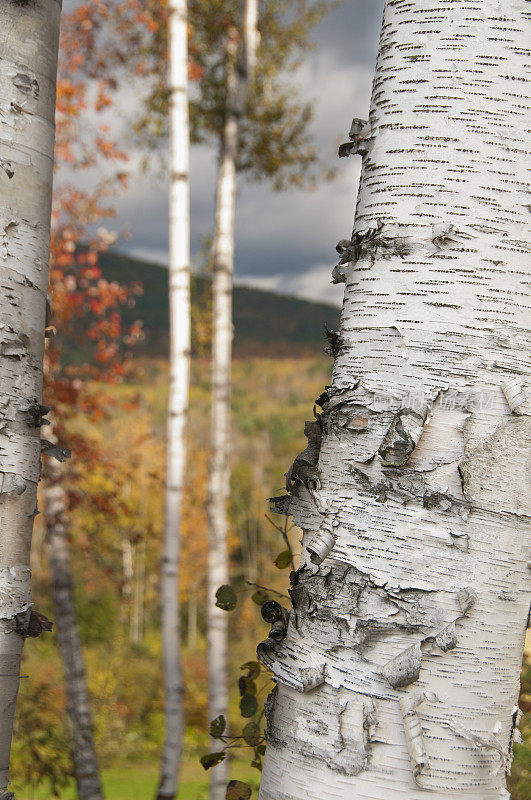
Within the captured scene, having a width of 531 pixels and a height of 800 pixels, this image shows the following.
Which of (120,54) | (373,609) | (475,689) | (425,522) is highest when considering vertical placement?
(120,54)

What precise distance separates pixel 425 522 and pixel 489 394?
0.21 m

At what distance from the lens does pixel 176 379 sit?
482 cm

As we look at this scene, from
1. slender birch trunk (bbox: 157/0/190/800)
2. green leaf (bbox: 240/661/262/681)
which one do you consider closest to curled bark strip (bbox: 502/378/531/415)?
green leaf (bbox: 240/661/262/681)

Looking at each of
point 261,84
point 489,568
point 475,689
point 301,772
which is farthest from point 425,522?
point 261,84

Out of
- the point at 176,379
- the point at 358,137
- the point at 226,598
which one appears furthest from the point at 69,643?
the point at 358,137

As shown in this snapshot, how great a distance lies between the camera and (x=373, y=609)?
95 cm

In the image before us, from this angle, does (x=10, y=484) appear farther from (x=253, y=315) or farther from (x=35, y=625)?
(x=253, y=315)

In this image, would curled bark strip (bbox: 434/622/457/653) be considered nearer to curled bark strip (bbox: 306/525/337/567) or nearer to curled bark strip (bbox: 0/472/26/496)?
curled bark strip (bbox: 306/525/337/567)

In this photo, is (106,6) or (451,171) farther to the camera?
(106,6)

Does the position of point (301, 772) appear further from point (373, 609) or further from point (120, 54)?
point (120, 54)

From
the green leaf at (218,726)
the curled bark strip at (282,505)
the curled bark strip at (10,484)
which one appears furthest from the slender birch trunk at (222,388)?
the curled bark strip at (282,505)

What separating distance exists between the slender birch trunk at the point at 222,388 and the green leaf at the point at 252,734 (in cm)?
337

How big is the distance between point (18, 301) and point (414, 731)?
1.00 meters

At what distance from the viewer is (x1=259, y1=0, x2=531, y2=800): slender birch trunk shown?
924 millimetres
